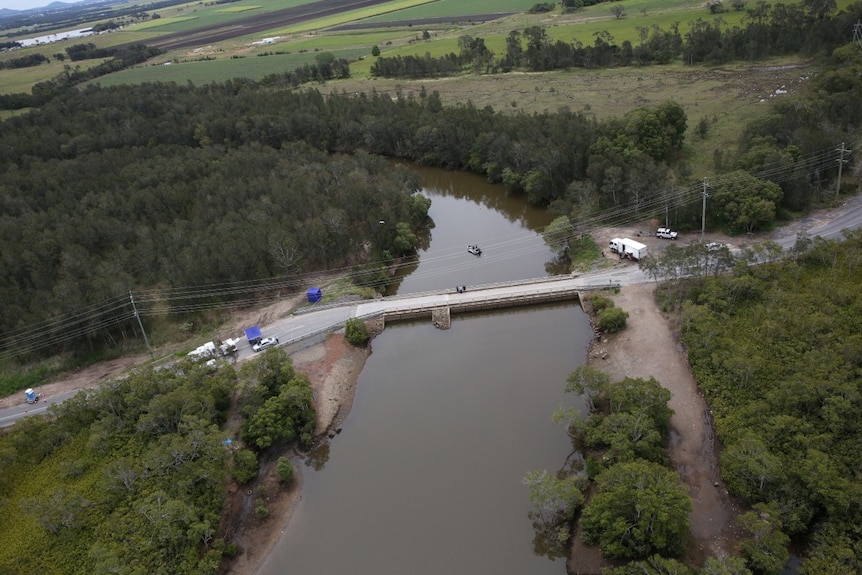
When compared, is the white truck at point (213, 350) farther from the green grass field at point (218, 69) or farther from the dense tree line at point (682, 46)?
the green grass field at point (218, 69)

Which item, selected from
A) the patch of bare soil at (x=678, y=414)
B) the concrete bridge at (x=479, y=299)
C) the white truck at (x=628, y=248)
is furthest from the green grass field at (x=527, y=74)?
the patch of bare soil at (x=678, y=414)

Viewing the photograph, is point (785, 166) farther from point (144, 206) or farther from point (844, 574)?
point (144, 206)

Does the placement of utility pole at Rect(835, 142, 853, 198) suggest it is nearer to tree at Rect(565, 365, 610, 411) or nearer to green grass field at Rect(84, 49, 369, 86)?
tree at Rect(565, 365, 610, 411)

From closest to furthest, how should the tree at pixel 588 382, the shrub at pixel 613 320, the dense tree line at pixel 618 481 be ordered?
the dense tree line at pixel 618 481 → the tree at pixel 588 382 → the shrub at pixel 613 320

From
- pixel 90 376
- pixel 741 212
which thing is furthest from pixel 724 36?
pixel 90 376

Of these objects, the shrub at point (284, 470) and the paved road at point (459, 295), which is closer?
the shrub at point (284, 470)
